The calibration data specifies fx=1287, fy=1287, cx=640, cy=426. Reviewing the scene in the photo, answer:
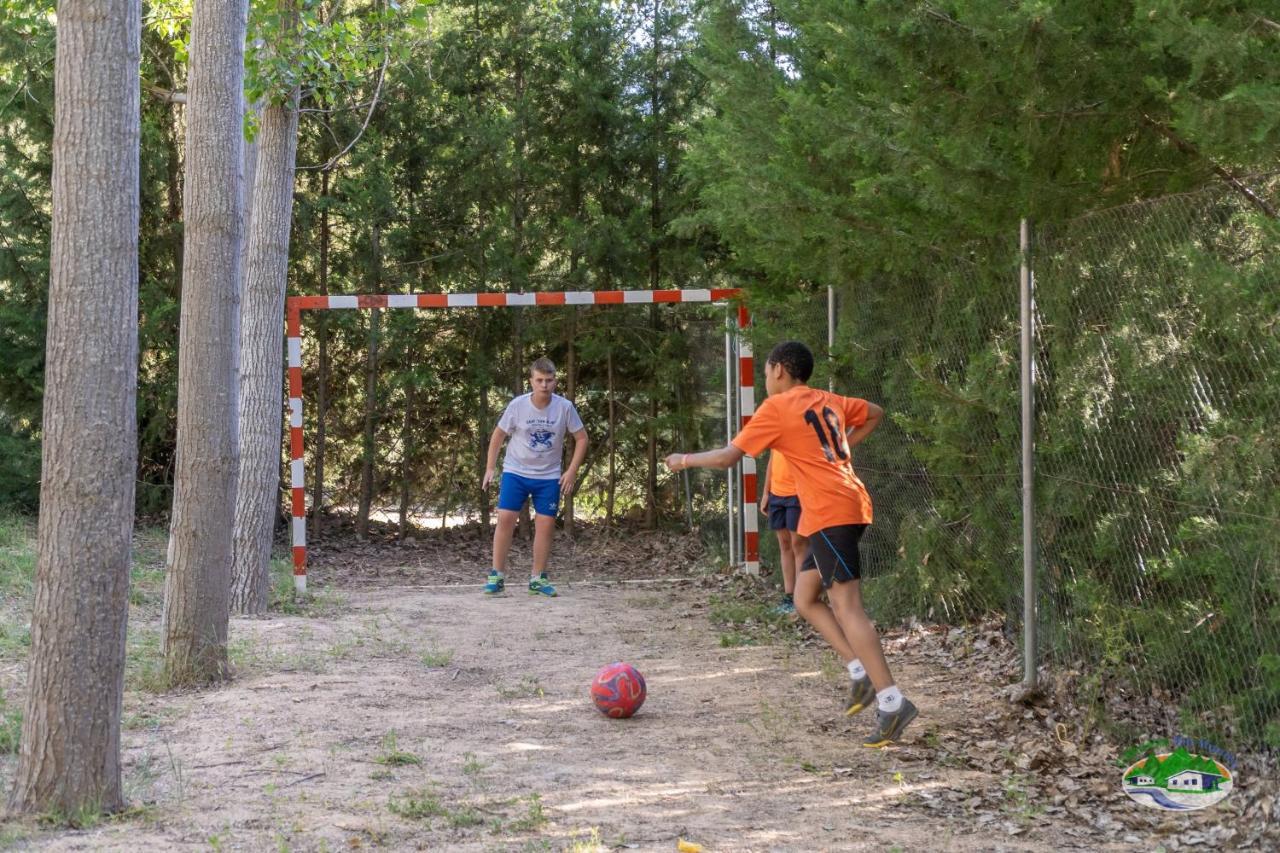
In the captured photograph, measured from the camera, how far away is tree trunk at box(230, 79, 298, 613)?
9727 millimetres

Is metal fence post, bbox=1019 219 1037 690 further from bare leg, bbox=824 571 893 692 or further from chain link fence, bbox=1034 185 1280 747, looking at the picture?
bare leg, bbox=824 571 893 692

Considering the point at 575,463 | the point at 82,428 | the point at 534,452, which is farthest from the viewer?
the point at 534,452

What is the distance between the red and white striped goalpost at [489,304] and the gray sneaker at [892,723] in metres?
5.68

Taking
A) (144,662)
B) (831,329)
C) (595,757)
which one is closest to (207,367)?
(144,662)

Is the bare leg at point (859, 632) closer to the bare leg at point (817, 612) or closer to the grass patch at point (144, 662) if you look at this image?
the bare leg at point (817, 612)

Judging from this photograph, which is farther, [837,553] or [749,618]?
[749,618]

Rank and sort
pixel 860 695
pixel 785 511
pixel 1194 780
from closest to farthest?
pixel 1194 780 → pixel 860 695 → pixel 785 511

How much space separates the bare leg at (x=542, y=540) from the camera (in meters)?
10.9

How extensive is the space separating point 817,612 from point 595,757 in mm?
1347

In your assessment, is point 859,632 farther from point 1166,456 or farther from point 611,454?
point 611,454

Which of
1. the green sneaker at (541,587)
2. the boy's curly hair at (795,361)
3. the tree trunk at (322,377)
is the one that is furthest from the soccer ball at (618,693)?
the tree trunk at (322,377)

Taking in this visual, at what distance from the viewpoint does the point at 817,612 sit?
6238 millimetres

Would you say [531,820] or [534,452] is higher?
[534,452]

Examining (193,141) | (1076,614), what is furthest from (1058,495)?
(193,141)
